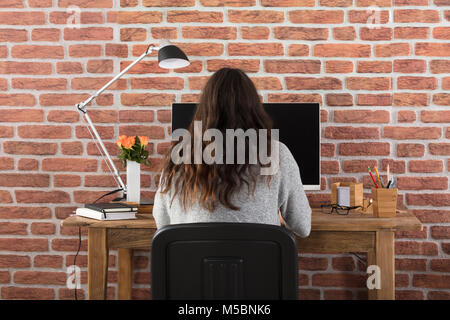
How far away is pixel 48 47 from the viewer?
215 centimetres

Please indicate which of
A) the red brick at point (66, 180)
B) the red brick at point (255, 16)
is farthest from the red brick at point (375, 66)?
the red brick at point (66, 180)

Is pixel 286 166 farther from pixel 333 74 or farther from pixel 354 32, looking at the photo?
pixel 354 32

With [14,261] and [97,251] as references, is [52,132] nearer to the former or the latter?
[14,261]

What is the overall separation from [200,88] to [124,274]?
1.02 meters

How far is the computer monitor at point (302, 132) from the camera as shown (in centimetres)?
188

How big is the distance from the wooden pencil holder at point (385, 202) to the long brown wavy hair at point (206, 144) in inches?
25.5

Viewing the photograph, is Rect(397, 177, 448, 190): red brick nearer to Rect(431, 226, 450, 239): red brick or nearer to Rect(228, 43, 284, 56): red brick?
Rect(431, 226, 450, 239): red brick

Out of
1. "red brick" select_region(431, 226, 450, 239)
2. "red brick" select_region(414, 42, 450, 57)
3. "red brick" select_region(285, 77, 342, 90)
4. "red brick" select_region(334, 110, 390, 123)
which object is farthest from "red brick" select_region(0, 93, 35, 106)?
"red brick" select_region(431, 226, 450, 239)

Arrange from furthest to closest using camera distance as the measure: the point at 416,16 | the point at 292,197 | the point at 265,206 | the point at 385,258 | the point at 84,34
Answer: the point at 84,34 < the point at 416,16 < the point at 385,258 < the point at 292,197 < the point at 265,206

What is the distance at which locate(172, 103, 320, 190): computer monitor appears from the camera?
6.16 feet

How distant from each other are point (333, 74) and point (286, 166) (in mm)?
985

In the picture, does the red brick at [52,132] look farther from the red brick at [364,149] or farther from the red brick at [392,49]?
the red brick at [392,49]

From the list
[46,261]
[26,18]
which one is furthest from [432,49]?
[46,261]

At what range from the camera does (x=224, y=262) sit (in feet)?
3.21
